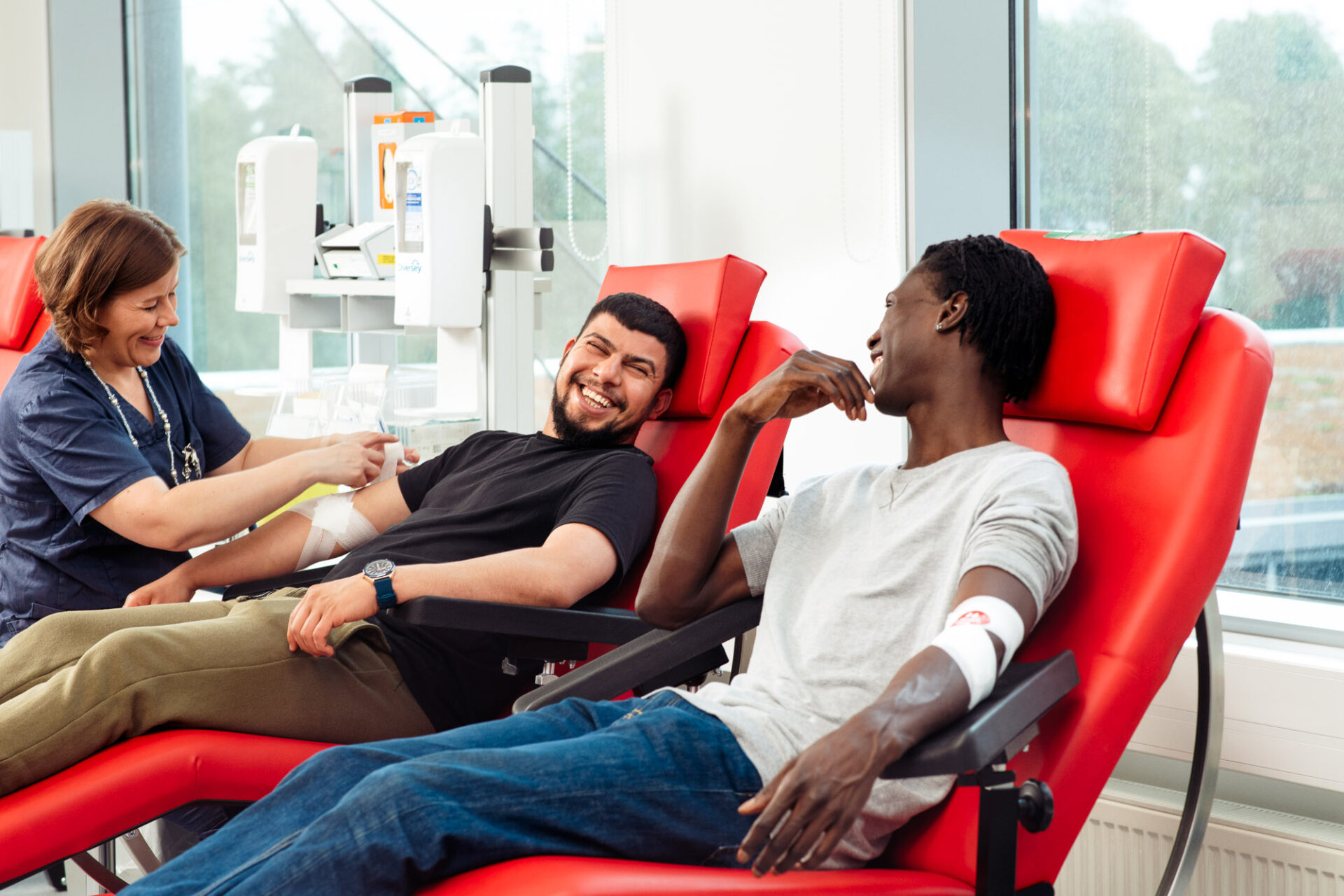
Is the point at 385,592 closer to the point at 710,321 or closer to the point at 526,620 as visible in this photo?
the point at 526,620

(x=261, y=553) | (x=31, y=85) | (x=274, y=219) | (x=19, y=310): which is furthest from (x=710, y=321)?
(x=31, y=85)

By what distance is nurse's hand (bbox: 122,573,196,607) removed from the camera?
2020mm

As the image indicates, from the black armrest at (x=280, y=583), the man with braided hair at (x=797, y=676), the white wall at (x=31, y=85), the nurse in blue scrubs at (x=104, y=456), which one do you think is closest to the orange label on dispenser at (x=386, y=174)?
the nurse in blue scrubs at (x=104, y=456)

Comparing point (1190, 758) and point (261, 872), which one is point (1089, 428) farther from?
point (261, 872)

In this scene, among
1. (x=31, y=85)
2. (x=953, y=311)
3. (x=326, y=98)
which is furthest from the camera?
(x=31, y=85)

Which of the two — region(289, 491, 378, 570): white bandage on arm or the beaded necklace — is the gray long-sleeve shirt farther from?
the beaded necklace

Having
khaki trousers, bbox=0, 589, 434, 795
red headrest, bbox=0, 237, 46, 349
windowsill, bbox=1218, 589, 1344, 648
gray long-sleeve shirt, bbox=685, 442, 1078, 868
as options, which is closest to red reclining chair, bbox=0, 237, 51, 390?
red headrest, bbox=0, 237, 46, 349

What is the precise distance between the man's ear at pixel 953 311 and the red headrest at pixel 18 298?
252 cm

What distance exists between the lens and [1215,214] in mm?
2223

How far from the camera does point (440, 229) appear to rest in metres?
2.62

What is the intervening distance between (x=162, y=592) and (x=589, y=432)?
75cm

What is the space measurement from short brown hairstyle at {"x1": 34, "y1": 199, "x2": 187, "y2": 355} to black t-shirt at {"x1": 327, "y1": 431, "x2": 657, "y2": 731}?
1.86ft

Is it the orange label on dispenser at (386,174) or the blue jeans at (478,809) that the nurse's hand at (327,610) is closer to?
the blue jeans at (478,809)

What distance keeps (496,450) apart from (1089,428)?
106 centimetres
